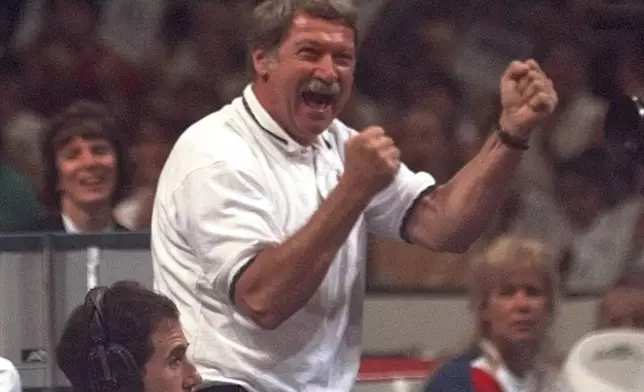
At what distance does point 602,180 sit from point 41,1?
2.01 metres

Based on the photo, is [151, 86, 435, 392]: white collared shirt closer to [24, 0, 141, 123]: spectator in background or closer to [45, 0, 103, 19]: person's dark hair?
[24, 0, 141, 123]: spectator in background

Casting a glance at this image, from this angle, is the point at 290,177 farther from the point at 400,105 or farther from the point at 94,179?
the point at 400,105

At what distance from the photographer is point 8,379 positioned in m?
2.90

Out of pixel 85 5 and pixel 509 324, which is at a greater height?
pixel 85 5

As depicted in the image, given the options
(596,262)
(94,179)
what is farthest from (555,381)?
(596,262)

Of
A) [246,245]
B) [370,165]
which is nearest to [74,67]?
[246,245]

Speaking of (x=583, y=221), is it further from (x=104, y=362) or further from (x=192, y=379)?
(x=104, y=362)

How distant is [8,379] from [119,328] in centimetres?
48

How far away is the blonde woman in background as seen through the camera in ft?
11.0

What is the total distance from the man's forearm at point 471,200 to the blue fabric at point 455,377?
1.42 feet

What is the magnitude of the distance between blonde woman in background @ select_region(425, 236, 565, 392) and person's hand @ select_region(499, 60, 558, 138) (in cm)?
65

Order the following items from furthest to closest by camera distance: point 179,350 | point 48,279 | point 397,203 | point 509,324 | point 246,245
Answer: point 509,324, point 48,279, point 397,203, point 246,245, point 179,350

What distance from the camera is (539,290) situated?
11.4 feet

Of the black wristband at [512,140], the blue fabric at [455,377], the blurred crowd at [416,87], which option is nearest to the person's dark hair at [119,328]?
the black wristband at [512,140]
